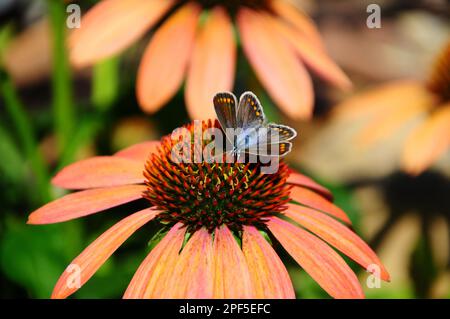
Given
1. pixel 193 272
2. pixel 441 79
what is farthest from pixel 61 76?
pixel 441 79

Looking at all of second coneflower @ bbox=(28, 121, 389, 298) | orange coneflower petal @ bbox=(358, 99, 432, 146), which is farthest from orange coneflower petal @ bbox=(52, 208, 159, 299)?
orange coneflower petal @ bbox=(358, 99, 432, 146)

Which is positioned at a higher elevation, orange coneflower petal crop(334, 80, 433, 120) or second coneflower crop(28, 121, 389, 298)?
orange coneflower petal crop(334, 80, 433, 120)

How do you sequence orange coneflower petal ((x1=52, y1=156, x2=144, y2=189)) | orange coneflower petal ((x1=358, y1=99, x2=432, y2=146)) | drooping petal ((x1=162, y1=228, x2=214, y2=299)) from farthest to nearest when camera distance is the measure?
1. orange coneflower petal ((x1=358, y1=99, x2=432, y2=146))
2. orange coneflower petal ((x1=52, y1=156, x2=144, y2=189))
3. drooping petal ((x1=162, y1=228, x2=214, y2=299))

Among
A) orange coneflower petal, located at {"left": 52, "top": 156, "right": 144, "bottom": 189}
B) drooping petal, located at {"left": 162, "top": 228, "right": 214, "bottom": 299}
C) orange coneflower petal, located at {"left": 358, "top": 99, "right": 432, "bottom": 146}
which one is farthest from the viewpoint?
orange coneflower petal, located at {"left": 358, "top": 99, "right": 432, "bottom": 146}

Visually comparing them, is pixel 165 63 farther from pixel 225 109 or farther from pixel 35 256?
Answer: pixel 35 256

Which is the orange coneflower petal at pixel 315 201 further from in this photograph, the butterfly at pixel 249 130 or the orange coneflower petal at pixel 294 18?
the orange coneflower petal at pixel 294 18

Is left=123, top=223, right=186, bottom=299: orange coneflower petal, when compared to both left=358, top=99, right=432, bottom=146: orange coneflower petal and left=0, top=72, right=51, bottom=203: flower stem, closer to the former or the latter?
left=0, top=72, right=51, bottom=203: flower stem

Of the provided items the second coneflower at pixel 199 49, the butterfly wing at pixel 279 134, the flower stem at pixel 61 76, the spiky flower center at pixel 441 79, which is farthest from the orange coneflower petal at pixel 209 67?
the spiky flower center at pixel 441 79
